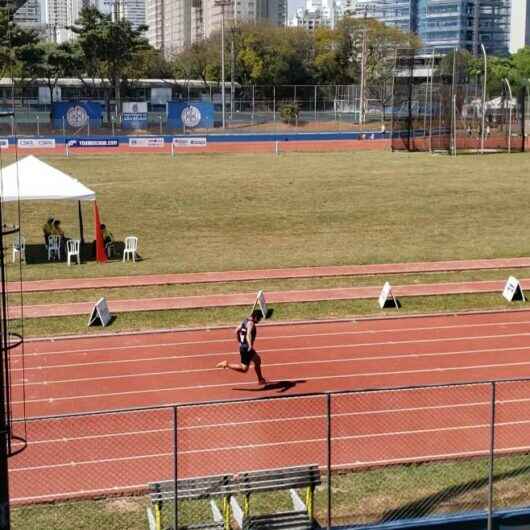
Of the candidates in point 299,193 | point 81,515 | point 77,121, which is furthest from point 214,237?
point 77,121

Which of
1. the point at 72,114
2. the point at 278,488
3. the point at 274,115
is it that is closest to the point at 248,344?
the point at 278,488

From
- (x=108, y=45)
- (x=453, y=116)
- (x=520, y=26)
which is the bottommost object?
(x=453, y=116)

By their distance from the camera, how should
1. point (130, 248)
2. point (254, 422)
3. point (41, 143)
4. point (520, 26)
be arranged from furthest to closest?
point (520, 26) < point (41, 143) < point (130, 248) < point (254, 422)

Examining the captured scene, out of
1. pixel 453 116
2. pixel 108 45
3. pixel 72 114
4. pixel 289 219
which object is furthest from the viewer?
pixel 108 45

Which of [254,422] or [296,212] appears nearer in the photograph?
[254,422]

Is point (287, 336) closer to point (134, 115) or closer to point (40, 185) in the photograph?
point (40, 185)

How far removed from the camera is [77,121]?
78312 millimetres

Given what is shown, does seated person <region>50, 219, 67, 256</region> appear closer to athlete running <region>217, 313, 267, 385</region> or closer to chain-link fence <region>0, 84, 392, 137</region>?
athlete running <region>217, 313, 267, 385</region>

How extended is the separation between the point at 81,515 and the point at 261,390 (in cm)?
539

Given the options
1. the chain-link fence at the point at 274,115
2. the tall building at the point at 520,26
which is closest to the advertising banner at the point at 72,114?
the chain-link fence at the point at 274,115

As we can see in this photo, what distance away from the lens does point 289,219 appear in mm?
35969

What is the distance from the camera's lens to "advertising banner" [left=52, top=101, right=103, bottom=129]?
77.8 m

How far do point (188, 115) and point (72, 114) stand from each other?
9521mm

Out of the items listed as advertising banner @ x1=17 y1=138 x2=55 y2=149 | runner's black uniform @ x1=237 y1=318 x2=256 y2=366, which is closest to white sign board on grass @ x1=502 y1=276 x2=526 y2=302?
runner's black uniform @ x1=237 y1=318 x2=256 y2=366
